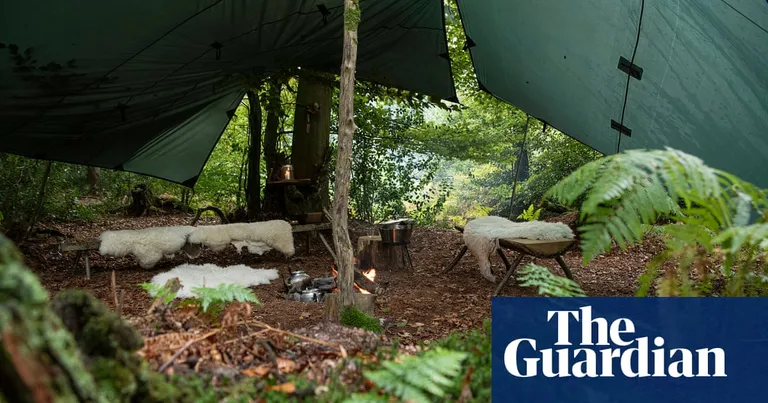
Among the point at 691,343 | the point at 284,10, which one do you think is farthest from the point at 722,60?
the point at 284,10

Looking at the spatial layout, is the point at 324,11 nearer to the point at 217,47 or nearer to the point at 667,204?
the point at 217,47

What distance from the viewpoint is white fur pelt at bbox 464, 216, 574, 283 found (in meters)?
4.15

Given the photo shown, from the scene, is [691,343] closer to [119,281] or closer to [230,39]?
[230,39]

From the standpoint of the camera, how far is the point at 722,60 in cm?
337

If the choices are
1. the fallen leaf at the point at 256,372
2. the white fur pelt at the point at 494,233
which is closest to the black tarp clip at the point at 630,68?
the white fur pelt at the point at 494,233

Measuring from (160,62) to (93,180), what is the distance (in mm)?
7267

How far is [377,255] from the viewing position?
204 inches

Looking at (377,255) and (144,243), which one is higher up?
(144,243)

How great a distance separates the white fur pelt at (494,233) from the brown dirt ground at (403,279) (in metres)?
0.25

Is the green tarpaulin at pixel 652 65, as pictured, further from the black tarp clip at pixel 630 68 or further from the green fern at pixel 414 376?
the green fern at pixel 414 376

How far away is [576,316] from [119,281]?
4.13 m

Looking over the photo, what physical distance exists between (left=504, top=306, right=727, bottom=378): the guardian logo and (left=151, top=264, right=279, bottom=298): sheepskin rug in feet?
11.2

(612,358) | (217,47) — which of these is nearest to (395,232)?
(217,47)

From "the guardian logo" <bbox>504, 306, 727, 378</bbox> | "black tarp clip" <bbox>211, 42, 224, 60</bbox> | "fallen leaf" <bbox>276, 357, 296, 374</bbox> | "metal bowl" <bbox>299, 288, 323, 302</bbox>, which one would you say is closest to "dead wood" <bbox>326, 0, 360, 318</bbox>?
"metal bowl" <bbox>299, 288, 323, 302</bbox>
